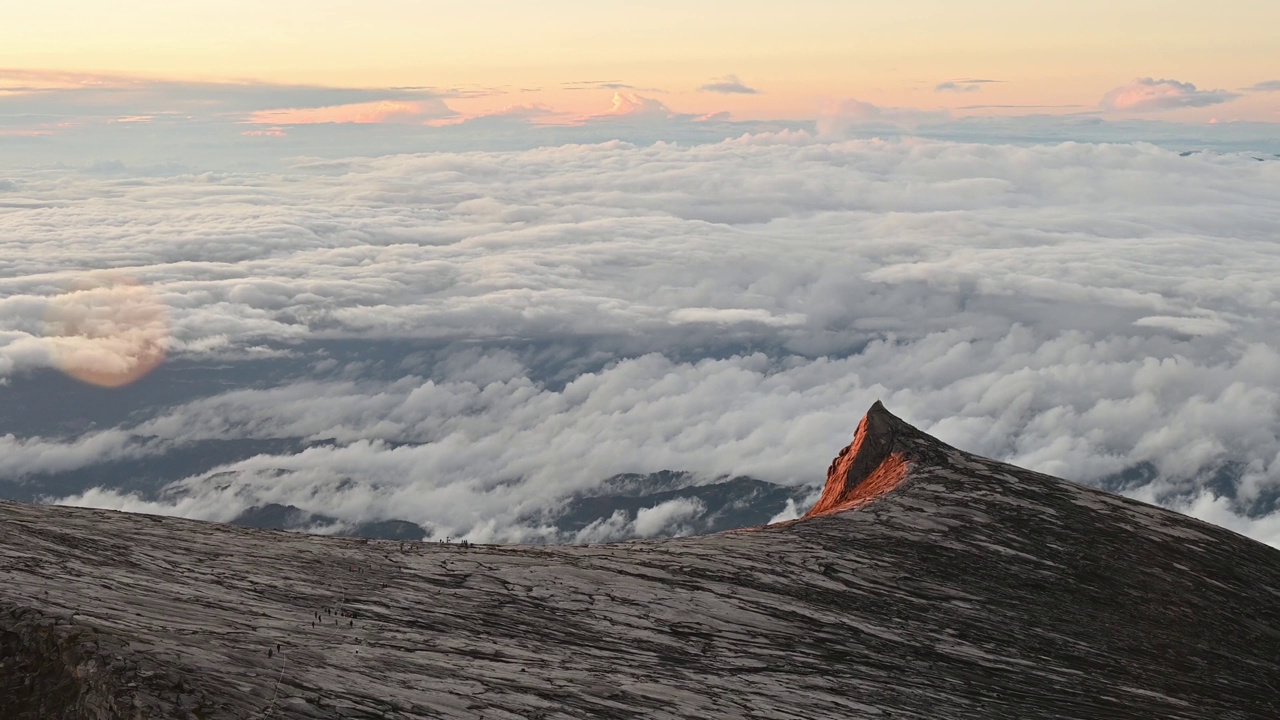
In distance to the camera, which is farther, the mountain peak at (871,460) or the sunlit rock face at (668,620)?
the mountain peak at (871,460)

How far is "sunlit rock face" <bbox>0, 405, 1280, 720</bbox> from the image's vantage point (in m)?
11.1

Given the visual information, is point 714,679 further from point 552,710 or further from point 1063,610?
point 1063,610

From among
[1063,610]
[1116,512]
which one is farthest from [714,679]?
[1116,512]

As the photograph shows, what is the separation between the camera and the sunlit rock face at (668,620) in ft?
36.3

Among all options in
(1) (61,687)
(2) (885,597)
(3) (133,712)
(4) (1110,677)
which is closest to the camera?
(3) (133,712)

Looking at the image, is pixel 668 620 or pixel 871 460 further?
pixel 871 460

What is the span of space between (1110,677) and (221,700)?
14.1 m

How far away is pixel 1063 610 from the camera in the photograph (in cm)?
2012

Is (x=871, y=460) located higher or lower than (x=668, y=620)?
lower

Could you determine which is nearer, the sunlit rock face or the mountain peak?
the sunlit rock face

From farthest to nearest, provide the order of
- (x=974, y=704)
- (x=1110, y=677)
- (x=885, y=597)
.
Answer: (x=885, y=597)
(x=1110, y=677)
(x=974, y=704)

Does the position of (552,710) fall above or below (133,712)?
below

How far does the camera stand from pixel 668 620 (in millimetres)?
16328

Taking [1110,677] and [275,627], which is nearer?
[275,627]
